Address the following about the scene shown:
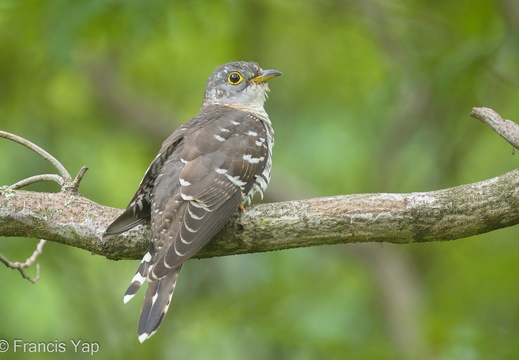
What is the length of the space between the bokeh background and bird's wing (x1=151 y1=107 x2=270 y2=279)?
157 centimetres

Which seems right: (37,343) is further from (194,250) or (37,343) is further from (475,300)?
(475,300)

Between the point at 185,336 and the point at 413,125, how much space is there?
326 centimetres

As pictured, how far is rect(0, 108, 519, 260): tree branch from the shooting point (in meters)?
3.39

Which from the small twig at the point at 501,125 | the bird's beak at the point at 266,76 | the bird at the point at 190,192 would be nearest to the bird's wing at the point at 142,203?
the bird at the point at 190,192

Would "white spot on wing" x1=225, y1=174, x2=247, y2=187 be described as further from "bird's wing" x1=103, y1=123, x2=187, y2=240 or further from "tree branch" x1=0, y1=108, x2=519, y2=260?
"bird's wing" x1=103, y1=123, x2=187, y2=240

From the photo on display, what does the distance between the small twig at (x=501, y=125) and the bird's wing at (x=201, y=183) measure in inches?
54.7

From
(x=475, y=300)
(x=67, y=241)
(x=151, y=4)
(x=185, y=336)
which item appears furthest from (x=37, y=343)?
(x=475, y=300)

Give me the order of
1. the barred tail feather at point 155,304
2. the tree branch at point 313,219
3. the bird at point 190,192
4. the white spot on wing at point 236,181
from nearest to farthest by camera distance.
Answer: the tree branch at point 313,219 < the barred tail feather at point 155,304 < the bird at point 190,192 < the white spot on wing at point 236,181

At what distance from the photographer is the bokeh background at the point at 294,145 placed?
5.87 m

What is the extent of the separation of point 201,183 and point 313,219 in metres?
0.78

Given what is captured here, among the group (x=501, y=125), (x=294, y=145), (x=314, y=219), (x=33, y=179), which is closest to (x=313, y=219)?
(x=314, y=219)

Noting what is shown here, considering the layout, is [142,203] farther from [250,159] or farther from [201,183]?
[250,159]

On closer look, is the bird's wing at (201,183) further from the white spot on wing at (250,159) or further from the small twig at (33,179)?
the small twig at (33,179)

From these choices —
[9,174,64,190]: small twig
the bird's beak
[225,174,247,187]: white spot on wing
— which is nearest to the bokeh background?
the bird's beak
